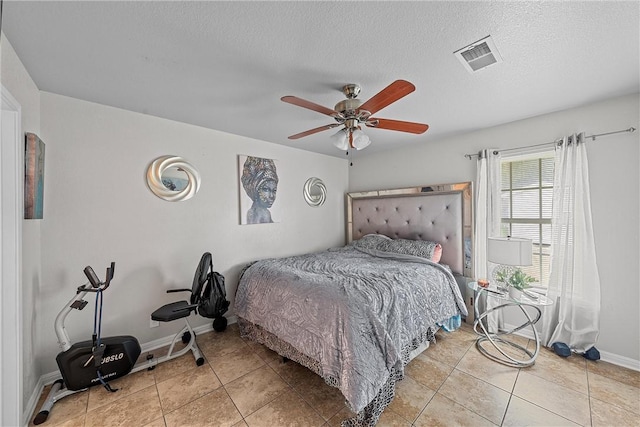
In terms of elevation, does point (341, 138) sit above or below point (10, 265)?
above

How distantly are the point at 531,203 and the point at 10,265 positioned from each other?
4.40 meters

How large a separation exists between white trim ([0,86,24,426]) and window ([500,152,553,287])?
13.8 feet

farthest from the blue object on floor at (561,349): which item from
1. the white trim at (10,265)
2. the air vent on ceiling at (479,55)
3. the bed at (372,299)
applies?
the white trim at (10,265)

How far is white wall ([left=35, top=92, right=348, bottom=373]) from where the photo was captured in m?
1.99

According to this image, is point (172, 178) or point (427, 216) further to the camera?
point (427, 216)

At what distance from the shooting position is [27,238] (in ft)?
5.50

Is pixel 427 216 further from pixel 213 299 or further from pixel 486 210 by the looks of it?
pixel 213 299

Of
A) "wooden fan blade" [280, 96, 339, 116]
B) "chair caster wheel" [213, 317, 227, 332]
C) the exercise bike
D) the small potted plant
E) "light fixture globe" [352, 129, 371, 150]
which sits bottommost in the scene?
"chair caster wheel" [213, 317, 227, 332]

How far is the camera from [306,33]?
133 cm

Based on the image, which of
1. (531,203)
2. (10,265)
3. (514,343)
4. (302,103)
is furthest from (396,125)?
(10,265)

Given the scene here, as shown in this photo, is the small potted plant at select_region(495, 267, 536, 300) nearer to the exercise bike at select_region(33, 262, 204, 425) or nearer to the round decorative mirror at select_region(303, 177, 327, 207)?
the round decorative mirror at select_region(303, 177, 327, 207)

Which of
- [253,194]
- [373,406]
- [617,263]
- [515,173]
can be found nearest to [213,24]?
[253,194]

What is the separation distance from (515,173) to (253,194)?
3.19 m

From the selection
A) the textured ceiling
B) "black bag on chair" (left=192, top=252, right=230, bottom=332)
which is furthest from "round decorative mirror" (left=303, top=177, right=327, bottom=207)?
"black bag on chair" (left=192, top=252, right=230, bottom=332)
